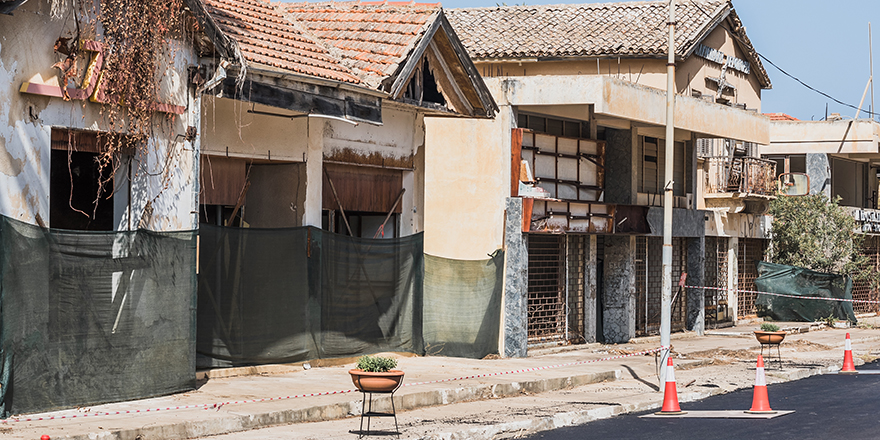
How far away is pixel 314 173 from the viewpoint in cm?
1677

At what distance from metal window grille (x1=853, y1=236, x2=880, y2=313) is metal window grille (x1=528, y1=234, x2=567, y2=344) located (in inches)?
756

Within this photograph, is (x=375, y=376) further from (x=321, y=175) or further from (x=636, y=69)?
(x=636, y=69)

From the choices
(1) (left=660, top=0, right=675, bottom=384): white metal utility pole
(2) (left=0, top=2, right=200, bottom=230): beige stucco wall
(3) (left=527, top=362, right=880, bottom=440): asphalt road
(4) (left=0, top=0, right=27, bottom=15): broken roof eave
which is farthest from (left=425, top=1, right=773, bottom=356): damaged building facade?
(4) (left=0, top=0, right=27, bottom=15): broken roof eave

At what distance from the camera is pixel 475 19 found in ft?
107

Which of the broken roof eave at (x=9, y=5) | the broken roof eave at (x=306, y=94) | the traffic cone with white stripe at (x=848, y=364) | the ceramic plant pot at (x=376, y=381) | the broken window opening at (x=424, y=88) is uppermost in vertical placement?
the broken window opening at (x=424, y=88)

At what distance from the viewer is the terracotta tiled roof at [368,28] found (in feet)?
55.7

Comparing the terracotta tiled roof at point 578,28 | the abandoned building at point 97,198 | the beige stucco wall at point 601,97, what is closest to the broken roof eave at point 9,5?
the abandoned building at point 97,198

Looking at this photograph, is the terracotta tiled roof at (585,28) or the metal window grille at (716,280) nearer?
the terracotta tiled roof at (585,28)

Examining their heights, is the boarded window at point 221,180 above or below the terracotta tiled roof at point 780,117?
below

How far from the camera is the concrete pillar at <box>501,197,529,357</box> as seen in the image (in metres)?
20.2

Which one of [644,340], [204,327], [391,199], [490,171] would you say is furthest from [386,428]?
[644,340]

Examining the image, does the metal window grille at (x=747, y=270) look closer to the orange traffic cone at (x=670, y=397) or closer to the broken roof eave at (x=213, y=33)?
the orange traffic cone at (x=670, y=397)

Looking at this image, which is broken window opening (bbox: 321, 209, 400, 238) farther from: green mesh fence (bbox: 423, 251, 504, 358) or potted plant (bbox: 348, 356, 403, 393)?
potted plant (bbox: 348, 356, 403, 393)

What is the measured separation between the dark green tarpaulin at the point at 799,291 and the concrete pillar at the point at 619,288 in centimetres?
929
